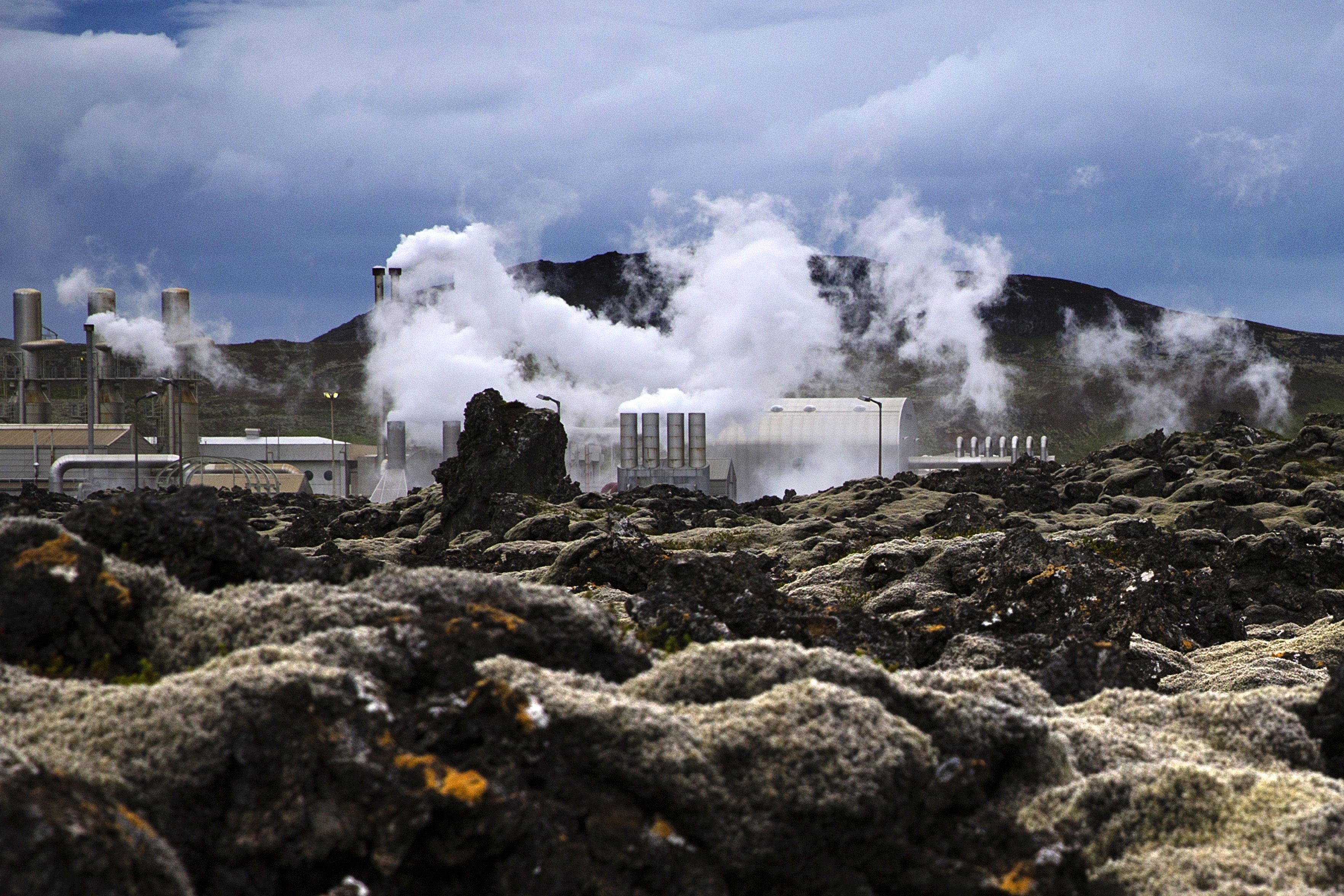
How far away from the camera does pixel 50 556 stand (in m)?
7.00

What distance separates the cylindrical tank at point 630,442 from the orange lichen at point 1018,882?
2614 inches

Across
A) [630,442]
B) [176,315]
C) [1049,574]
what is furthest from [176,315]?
[1049,574]

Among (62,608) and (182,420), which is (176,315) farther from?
(62,608)

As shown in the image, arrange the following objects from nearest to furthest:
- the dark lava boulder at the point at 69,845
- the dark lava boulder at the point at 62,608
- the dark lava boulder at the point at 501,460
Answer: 1. the dark lava boulder at the point at 69,845
2. the dark lava boulder at the point at 62,608
3. the dark lava boulder at the point at 501,460

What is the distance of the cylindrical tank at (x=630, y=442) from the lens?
238ft

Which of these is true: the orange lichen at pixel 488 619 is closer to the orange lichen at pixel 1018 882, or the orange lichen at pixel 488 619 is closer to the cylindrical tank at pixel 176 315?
the orange lichen at pixel 1018 882

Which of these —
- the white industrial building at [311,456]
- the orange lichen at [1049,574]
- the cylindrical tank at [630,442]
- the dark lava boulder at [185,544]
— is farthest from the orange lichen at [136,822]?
the white industrial building at [311,456]

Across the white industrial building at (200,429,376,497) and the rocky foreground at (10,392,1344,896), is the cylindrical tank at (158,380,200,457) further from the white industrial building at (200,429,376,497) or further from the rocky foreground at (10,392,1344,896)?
the rocky foreground at (10,392,1344,896)

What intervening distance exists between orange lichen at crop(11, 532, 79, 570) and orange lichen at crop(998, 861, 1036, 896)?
488 centimetres

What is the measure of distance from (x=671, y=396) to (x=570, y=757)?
71.8m

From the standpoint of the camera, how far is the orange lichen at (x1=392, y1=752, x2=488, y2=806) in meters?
5.57


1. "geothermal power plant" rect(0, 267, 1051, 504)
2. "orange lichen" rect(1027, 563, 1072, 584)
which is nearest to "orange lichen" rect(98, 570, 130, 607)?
"orange lichen" rect(1027, 563, 1072, 584)

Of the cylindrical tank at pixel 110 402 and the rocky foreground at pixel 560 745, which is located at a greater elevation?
the cylindrical tank at pixel 110 402

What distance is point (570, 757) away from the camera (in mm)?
6160
